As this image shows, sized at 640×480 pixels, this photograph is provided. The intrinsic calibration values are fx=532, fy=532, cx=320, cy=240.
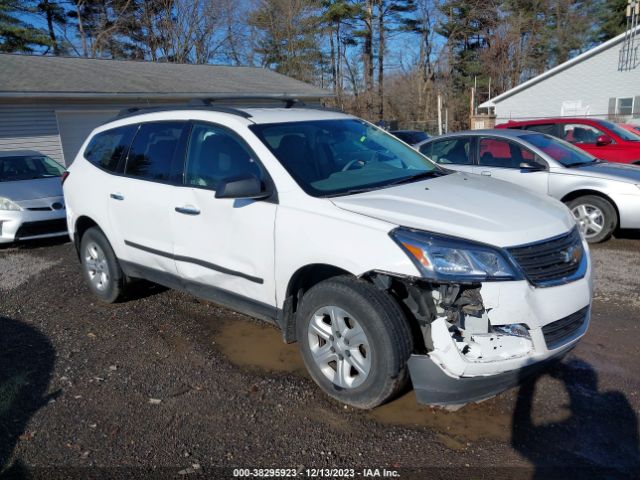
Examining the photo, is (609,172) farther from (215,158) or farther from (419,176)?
(215,158)

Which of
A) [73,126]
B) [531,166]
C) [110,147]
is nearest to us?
[110,147]

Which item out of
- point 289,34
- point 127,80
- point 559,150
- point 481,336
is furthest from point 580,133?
point 289,34

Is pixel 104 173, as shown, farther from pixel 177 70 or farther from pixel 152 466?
pixel 177 70

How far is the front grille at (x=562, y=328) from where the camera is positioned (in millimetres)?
2914

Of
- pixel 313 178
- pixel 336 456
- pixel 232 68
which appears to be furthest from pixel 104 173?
pixel 232 68

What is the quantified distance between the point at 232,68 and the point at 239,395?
21.8m

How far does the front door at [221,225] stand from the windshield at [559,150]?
5.19 m

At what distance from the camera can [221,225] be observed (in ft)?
12.4

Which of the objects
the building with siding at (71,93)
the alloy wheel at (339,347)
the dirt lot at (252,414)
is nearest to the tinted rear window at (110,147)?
the dirt lot at (252,414)

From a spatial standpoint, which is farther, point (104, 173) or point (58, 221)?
point (58, 221)

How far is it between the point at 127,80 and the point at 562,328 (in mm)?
16471

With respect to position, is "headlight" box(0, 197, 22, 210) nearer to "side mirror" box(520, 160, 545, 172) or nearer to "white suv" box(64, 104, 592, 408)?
"white suv" box(64, 104, 592, 408)

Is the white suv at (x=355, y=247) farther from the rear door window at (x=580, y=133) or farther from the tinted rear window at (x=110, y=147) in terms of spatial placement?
the rear door window at (x=580, y=133)

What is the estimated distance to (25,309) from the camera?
5312 millimetres
